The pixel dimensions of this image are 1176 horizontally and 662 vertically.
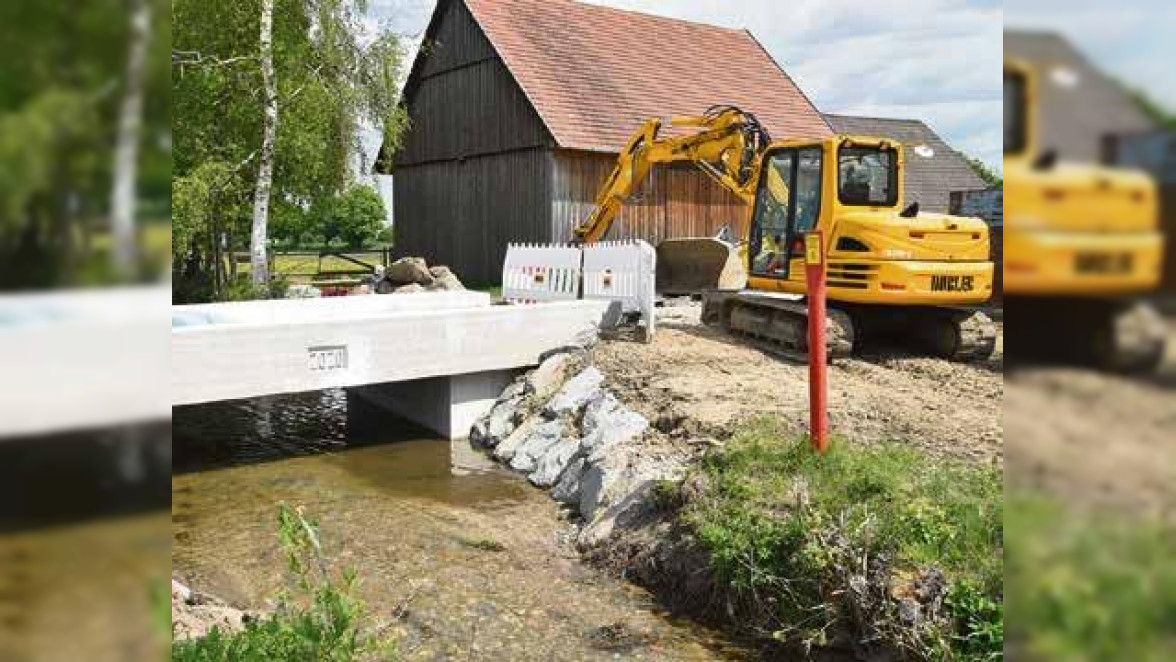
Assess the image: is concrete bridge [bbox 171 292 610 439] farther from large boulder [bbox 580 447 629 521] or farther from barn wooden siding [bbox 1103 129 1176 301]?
barn wooden siding [bbox 1103 129 1176 301]

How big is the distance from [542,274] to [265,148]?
21.4 ft

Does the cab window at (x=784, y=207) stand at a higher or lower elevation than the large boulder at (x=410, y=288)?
higher

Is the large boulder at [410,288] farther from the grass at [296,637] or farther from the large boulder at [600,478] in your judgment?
the grass at [296,637]

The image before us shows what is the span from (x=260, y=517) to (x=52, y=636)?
7774 mm

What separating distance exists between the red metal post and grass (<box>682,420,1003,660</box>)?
0.60 ft

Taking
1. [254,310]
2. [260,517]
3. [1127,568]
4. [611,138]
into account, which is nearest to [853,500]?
[260,517]

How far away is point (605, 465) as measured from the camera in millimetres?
8289

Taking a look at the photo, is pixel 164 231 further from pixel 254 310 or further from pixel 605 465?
pixel 254 310

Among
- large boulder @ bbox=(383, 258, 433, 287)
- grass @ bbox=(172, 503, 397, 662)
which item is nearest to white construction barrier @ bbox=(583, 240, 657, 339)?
large boulder @ bbox=(383, 258, 433, 287)

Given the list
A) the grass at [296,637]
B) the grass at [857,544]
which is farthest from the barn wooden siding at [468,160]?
the grass at [296,637]

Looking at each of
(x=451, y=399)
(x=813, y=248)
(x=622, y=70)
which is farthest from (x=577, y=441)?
(x=622, y=70)

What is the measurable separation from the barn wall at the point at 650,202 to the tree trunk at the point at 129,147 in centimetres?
1903

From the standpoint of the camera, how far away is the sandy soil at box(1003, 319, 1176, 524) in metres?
0.71

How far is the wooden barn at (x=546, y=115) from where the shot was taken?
20234 mm
